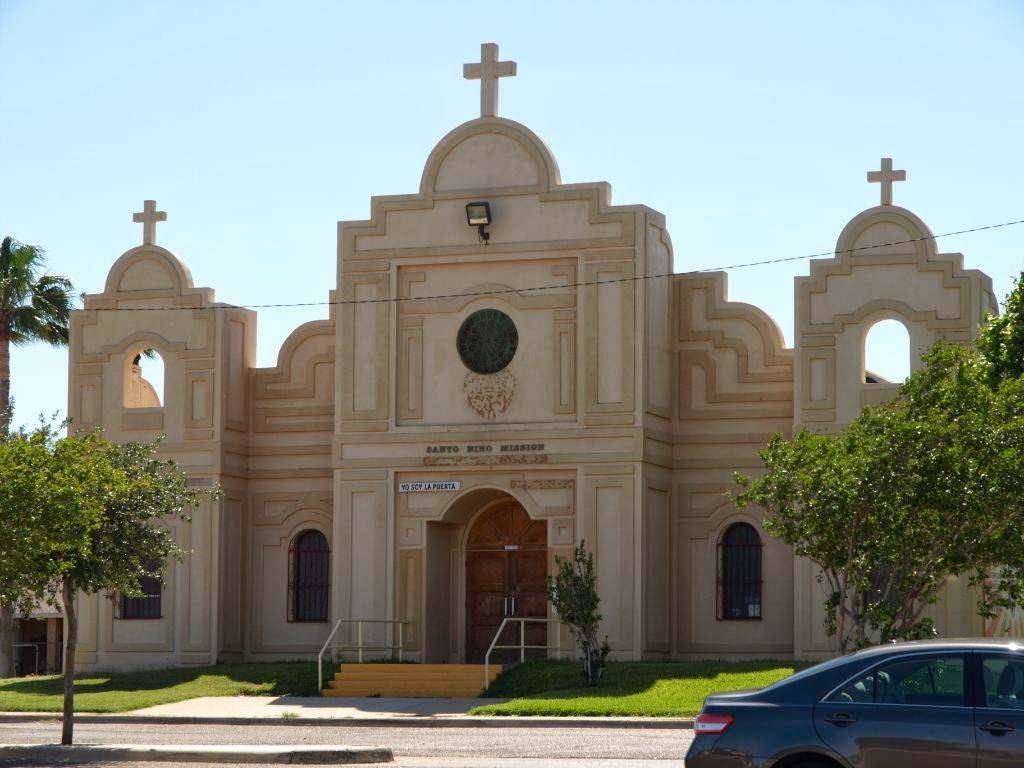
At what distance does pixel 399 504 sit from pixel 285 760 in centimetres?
1569

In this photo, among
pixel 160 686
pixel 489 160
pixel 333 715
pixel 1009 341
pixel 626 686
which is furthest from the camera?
pixel 489 160

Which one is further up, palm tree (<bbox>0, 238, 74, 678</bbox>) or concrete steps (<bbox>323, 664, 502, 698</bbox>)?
palm tree (<bbox>0, 238, 74, 678</bbox>)

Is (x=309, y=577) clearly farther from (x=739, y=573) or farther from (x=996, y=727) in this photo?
(x=996, y=727)

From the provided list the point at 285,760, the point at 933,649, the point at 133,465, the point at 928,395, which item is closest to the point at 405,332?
the point at 133,465

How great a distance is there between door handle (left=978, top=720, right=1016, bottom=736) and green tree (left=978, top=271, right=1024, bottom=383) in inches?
551

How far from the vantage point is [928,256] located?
33.4 m

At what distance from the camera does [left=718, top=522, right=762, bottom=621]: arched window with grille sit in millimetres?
34812

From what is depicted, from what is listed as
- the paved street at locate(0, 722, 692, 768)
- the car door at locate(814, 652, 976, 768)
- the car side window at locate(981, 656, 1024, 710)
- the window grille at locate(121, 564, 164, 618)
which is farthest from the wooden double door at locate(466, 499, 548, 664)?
the car side window at locate(981, 656, 1024, 710)

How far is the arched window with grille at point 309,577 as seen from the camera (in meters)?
37.2

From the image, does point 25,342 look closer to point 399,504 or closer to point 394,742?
point 399,504

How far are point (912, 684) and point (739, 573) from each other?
2199 centimetres

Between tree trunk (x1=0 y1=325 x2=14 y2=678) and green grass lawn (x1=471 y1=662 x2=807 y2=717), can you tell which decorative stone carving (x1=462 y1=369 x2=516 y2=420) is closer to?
green grass lawn (x1=471 y1=662 x2=807 y2=717)

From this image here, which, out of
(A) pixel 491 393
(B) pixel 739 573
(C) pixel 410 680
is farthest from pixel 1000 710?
(A) pixel 491 393

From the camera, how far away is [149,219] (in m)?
38.1
